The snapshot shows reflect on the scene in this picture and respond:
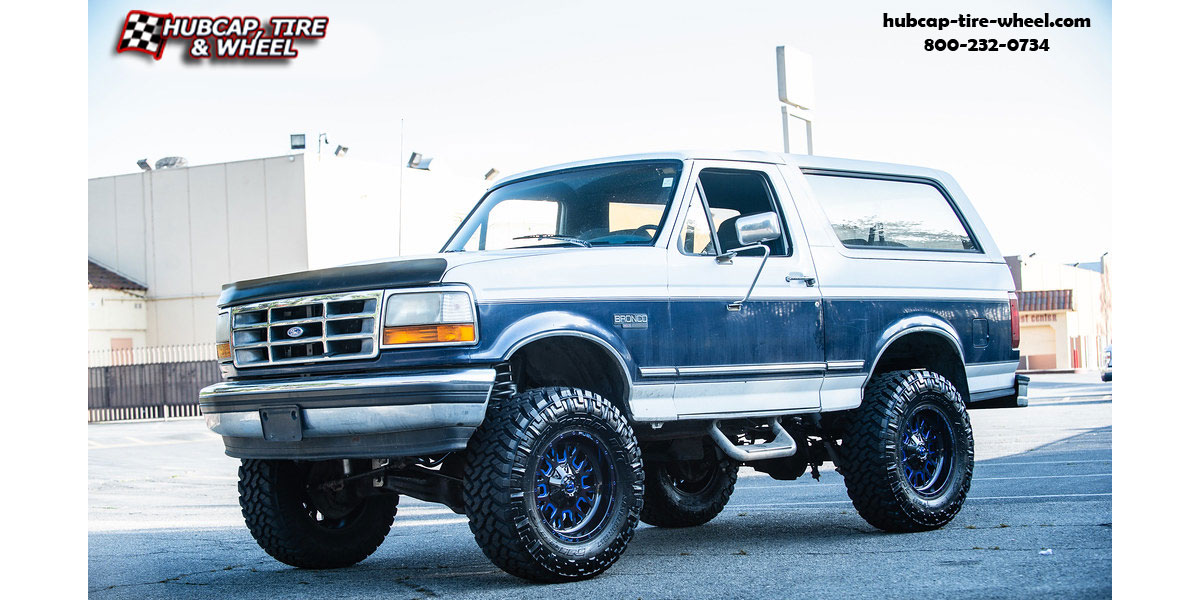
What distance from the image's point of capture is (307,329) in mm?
6035

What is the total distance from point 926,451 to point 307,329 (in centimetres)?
372

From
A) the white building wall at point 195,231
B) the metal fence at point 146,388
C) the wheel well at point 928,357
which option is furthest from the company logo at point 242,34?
the white building wall at point 195,231

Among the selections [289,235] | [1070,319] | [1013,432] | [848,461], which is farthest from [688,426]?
[1070,319]

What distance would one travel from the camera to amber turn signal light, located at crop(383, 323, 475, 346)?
569cm

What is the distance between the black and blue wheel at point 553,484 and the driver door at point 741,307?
63 centimetres

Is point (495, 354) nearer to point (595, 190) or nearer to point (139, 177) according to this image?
point (595, 190)

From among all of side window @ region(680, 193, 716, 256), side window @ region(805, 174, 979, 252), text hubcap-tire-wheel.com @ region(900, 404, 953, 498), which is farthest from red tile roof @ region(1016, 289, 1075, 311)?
side window @ region(680, 193, 716, 256)

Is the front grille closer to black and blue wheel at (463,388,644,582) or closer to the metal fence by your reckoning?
black and blue wheel at (463,388,644,582)

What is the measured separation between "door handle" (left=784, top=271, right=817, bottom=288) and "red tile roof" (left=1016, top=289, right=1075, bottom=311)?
2011 inches

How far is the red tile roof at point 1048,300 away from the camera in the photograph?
185 ft

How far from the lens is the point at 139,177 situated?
39.7m

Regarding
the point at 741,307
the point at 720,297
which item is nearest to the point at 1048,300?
the point at 741,307

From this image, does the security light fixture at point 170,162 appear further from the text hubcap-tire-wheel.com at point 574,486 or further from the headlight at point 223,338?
the text hubcap-tire-wheel.com at point 574,486
